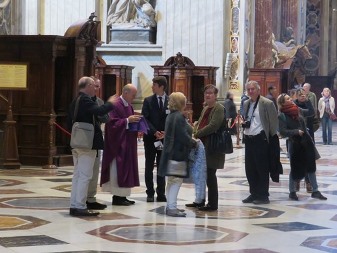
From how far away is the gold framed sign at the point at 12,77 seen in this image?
53.8 feet

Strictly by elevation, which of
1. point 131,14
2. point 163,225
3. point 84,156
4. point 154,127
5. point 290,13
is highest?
point 290,13

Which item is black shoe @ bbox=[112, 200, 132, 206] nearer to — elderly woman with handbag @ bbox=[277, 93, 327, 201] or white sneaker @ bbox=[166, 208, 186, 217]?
white sneaker @ bbox=[166, 208, 186, 217]

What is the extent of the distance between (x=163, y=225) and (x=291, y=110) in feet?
11.9

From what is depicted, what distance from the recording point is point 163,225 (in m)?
9.88

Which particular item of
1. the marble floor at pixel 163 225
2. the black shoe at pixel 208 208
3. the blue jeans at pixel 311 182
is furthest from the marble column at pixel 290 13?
the black shoe at pixel 208 208

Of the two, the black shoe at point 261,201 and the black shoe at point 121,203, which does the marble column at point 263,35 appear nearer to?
the black shoe at point 261,201

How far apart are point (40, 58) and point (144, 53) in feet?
40.9

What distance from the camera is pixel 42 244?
848 cm

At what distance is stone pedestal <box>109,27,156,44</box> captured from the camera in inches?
1153

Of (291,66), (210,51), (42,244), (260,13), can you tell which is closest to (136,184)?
(42,244)

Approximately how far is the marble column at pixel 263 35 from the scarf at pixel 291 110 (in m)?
22.1

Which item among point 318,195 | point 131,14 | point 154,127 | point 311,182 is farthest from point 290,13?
point 154,127

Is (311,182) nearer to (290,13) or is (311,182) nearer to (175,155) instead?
(175,155)

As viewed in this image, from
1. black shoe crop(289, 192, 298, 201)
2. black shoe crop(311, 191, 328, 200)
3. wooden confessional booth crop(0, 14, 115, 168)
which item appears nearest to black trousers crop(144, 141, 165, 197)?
black shoe crop(289, 192, 298, 201)
